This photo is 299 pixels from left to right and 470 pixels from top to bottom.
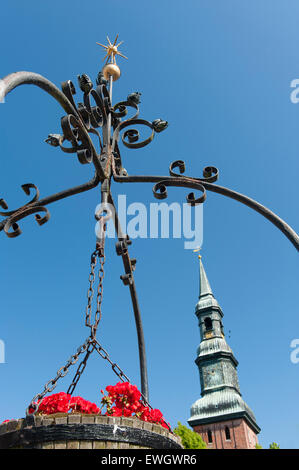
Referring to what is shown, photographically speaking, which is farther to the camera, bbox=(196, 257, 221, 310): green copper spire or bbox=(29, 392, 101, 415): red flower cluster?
bbox=(196, 257, 221, 310): green copper spire

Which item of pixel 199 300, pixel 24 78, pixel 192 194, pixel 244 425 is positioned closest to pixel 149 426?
pixel 192 194

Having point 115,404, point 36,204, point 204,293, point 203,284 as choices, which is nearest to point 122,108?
point 36,204

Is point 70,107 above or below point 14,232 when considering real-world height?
above

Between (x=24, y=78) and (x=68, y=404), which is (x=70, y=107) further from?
(x=68, y=404)

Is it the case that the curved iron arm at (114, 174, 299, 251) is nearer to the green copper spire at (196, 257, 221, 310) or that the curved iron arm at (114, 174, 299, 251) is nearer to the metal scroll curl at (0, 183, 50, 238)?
the metal scroll curl at (0, 183, 50, 238)

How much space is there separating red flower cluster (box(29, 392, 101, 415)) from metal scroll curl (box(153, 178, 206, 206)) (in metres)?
1.75

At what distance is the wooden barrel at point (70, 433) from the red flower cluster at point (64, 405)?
22cm

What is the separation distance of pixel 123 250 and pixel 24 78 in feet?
6.65

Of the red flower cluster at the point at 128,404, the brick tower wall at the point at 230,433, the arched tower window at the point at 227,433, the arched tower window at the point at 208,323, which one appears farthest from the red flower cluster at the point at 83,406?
the arched tower window at the point at 208,323

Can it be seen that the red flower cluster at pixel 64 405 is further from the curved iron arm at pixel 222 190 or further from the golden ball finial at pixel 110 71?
the golden ball finial at pixel 110 71

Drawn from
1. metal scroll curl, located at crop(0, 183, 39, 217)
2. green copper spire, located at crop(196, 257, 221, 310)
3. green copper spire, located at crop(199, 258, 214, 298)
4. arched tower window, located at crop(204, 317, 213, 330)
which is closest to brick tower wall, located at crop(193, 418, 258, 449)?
arched tower window, located at crop(204, 317, 213, 330)

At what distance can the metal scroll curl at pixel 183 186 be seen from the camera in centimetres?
314

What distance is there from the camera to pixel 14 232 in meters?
3.15

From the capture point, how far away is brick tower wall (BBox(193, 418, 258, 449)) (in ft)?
161
